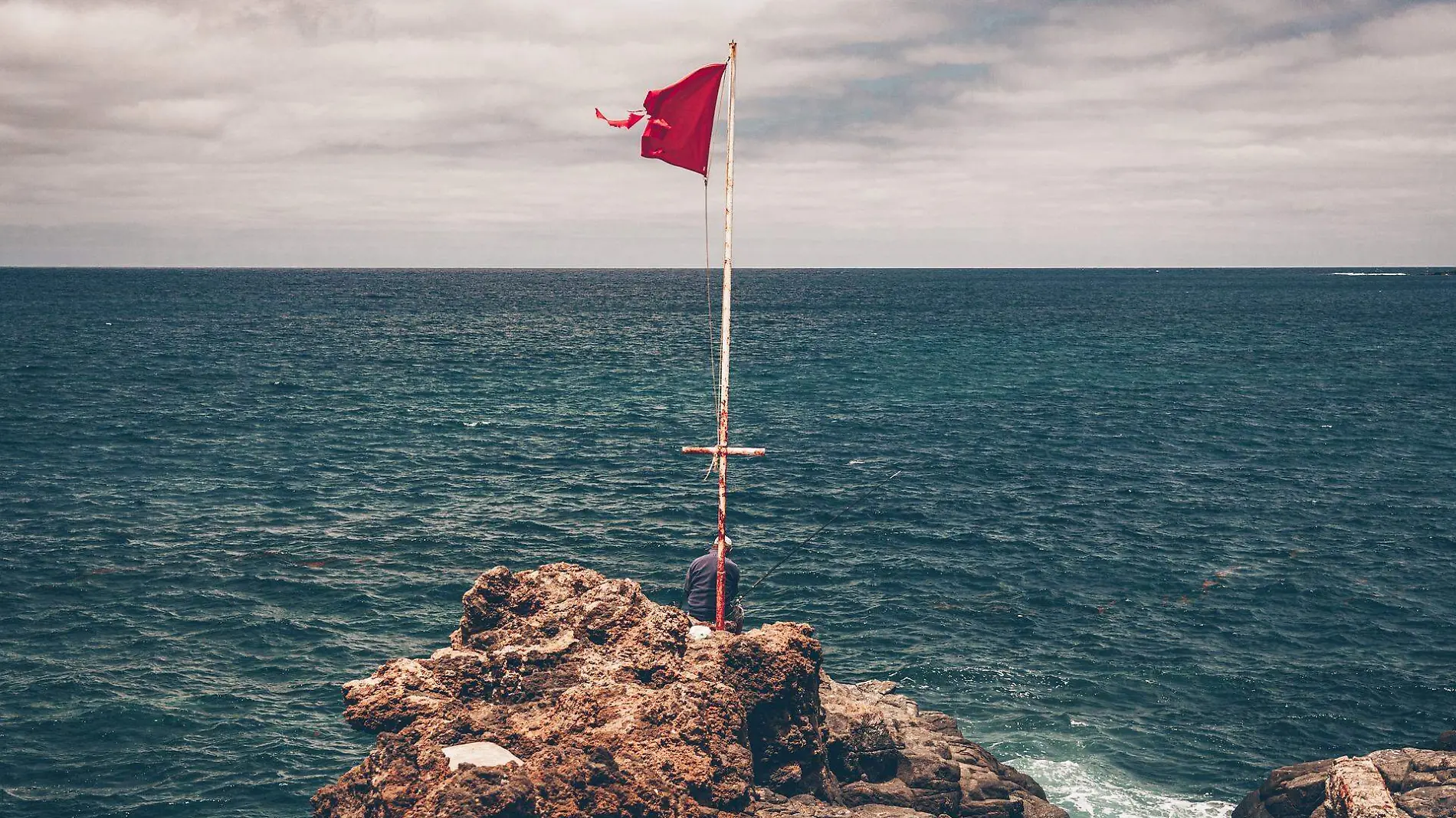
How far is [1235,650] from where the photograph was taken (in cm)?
2989

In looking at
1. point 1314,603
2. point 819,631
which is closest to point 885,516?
point 819,631

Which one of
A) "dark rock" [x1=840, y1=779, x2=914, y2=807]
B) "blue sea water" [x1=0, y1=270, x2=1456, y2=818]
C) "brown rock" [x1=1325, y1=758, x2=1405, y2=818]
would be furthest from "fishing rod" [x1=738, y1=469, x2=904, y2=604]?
"brown rock" [x1=1325, y1=758, x2=1405, y2=818]

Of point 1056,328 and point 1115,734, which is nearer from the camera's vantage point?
point 1115,734

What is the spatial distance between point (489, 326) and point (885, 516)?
107m

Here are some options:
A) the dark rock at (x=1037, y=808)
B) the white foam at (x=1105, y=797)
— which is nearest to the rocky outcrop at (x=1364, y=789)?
the white foam at (x=1105, y=797)

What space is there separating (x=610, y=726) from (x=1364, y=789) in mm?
13939

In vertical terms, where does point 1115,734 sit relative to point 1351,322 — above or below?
below

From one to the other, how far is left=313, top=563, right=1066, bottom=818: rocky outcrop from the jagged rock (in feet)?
20.3

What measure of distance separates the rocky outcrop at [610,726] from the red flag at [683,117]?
308 inches

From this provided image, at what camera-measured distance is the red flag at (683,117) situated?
1730cm

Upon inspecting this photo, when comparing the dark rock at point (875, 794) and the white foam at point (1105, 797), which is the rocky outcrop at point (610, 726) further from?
the white foam at point (1105, 797)

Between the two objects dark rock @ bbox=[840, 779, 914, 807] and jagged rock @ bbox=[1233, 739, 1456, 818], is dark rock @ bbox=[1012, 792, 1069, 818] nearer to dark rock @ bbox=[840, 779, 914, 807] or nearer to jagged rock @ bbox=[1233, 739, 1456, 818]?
dark rock @ bbox=[840, 779, 914, 807]

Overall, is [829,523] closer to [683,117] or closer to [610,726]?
[683,117]

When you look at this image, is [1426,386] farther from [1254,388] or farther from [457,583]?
[457,583]
